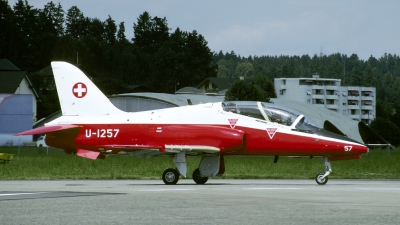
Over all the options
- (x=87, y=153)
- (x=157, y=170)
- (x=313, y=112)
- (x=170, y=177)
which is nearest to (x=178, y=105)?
(x=313, y=112)

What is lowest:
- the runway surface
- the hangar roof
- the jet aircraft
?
the runway surface

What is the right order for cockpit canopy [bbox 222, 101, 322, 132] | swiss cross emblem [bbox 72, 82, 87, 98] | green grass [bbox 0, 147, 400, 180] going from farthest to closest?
green grass [bbox 0, 147, 400, 180] → swiss cross emblem [bbox 72, 82, 87, 98] → cockpit canopy [bbox 222, 101, 322, 132]

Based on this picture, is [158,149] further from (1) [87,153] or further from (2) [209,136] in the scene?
(1) [87,153]

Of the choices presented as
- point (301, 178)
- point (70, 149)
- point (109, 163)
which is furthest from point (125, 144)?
point (109, 163)

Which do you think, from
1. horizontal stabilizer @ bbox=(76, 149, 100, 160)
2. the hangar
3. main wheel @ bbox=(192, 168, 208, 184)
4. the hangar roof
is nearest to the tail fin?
horizontal stabilizer @ bbox=(76, 149, 100, 160)

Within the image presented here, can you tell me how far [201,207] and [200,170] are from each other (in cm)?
857

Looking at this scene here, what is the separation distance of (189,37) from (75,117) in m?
131

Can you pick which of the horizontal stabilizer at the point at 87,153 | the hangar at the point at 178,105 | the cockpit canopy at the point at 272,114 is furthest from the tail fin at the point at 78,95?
the hangar at the point at 178,105

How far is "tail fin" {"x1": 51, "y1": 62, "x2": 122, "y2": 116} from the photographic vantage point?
73.3 ft

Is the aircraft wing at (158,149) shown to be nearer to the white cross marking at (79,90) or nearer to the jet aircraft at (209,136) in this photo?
the jet aircraft at (209,136)

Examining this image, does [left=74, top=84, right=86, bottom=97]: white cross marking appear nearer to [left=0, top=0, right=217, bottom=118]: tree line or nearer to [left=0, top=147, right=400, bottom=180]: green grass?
[left=0, top=147, right=400, bottom=180]: green grass

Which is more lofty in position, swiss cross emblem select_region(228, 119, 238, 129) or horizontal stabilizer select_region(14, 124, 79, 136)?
swiss cross emblem select_region(228, 119, 238, 129)

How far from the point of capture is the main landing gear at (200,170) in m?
→ 21.1

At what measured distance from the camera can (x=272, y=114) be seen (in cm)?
2109
